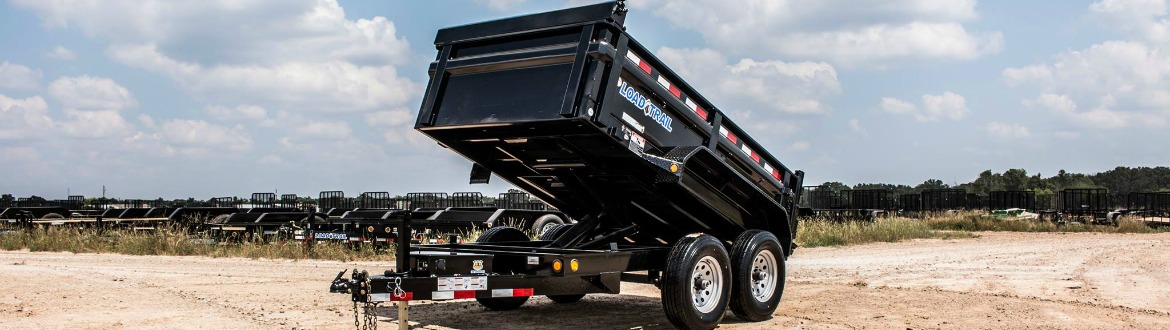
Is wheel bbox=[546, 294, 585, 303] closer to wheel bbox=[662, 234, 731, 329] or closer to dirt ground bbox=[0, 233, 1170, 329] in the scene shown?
dirt ground bbox=[0, 233, 1170, 329]

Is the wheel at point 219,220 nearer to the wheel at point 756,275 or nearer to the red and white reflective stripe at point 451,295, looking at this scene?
the wheel at point 756,275

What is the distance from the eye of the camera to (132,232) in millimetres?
23312

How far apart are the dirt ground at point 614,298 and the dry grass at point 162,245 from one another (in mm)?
965

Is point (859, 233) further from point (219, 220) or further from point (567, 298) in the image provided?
point (567, 298)

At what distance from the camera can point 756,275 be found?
32.7ft

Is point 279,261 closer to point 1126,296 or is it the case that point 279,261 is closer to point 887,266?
point 887,266

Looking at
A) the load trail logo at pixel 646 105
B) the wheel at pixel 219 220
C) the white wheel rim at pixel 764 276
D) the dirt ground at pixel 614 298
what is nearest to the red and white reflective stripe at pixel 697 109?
the load trail logo at pixel 646 105

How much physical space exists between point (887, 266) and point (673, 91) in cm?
997

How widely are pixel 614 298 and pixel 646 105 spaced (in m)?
4.29

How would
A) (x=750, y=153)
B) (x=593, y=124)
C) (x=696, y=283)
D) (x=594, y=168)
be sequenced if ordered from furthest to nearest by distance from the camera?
(x=750, y=153) < (x=594, y=168) < (x=696, y=283) < (x=593, y=124)

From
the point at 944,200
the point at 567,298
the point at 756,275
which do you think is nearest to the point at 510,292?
the point at 756,275

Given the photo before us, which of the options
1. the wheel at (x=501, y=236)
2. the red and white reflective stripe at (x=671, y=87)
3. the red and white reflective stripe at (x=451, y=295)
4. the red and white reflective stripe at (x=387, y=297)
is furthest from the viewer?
the wheel at (x=501, y=236)

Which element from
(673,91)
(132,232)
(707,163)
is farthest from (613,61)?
(132,232)

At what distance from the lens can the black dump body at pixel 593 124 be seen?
791 centimetres
